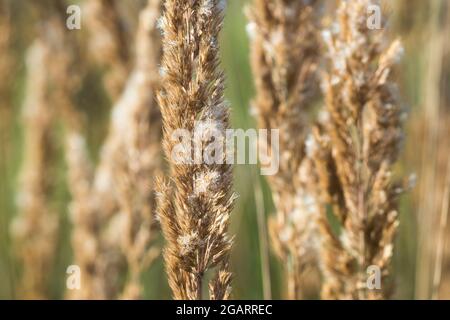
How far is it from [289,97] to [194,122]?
0.78 metres

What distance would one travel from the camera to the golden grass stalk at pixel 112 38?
3008 mm

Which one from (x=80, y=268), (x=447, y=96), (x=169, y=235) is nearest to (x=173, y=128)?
(x=169, y=235)

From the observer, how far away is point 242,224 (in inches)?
130

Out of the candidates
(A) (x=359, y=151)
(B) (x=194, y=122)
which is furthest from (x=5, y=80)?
(B) (x=194, y=122)

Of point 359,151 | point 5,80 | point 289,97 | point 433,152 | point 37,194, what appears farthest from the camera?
point 5,80

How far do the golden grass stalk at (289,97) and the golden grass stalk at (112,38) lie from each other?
106 centimetres

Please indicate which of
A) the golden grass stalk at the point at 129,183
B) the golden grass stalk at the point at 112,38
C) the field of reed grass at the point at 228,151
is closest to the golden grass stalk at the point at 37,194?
the field of reed grass at the point at 228,151

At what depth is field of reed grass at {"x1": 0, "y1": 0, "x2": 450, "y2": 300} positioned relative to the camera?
145cm

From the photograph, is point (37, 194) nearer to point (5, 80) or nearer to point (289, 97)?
point (5, 80)

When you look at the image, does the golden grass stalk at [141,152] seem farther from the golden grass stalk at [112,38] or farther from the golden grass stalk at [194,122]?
the golden grass stalk at [194,122]

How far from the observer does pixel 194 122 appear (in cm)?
143

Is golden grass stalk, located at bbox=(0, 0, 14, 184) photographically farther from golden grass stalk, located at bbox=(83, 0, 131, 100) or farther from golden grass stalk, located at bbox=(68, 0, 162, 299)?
golden grass stalk, located at bbox=(68, 0, 162, 299)

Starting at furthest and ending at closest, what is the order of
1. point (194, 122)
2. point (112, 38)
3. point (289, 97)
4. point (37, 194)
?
point (37, 194)
point (112, 38)
point (289, 97)
point (194, 122)

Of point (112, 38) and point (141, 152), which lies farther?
point (112, 38)
